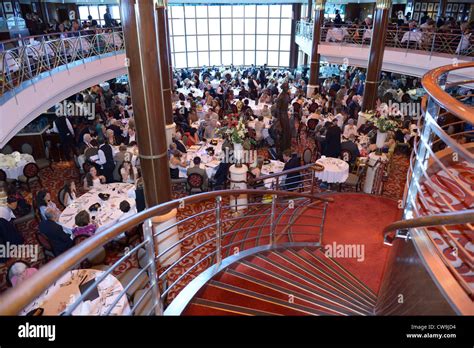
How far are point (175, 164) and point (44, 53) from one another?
3696 millimetres

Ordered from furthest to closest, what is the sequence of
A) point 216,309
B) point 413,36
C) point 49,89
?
point 413,36 → point 49,89 → point 216,309

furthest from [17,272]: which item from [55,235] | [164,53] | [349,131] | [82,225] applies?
[349,131]

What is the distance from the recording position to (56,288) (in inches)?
181

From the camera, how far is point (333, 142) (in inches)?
360

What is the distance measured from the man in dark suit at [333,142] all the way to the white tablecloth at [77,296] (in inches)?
243

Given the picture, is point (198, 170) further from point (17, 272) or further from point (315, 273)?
point (315, 273)

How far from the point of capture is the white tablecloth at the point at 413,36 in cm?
1176

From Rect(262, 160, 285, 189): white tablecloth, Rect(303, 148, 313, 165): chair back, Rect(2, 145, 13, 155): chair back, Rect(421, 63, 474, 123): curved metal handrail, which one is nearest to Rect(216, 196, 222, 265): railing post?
Rect(421, 63, 474, 123): curved metal handrail

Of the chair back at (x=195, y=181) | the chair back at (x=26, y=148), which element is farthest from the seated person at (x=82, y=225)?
the chair back at (x=26, y=148)

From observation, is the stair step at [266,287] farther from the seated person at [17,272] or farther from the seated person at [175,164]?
the seated person at [175,164]
